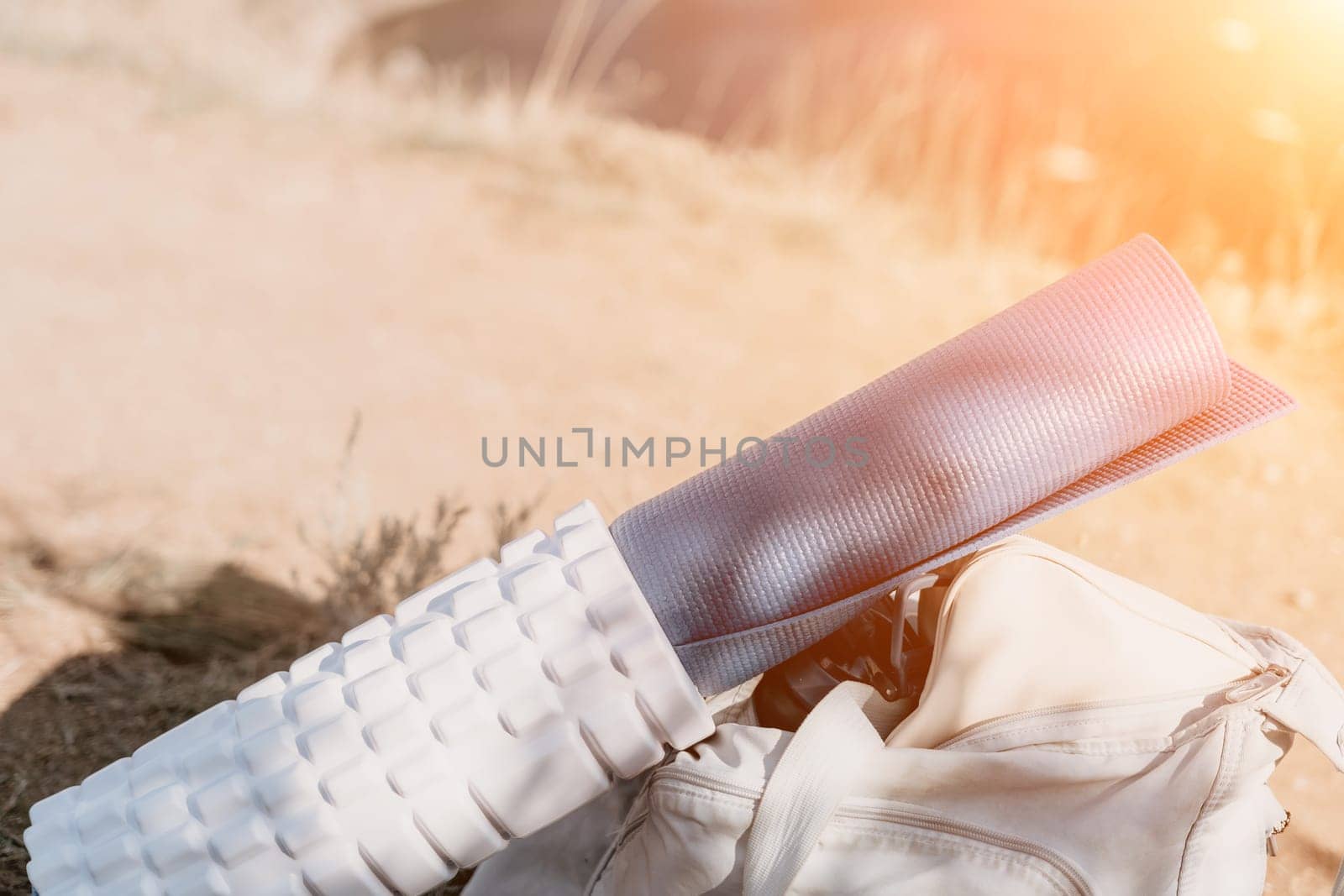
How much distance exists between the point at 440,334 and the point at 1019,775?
6.99ft

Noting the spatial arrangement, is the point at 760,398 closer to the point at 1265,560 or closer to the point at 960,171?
the point at 1265,560

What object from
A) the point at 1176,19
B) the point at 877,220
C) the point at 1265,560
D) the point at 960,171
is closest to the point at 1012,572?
the point at 1265,560

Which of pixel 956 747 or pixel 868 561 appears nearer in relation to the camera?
pixel 956 747

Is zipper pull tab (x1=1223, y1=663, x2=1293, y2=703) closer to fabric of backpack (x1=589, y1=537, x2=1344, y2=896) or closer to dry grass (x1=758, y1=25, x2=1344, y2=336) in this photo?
fabric of backpack (x1=589, y1=537, x2=1344, y2=896)

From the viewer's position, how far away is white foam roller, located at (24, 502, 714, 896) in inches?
38.2

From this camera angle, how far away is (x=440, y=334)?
2.75 meters

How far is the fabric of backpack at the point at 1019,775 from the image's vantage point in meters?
0.94

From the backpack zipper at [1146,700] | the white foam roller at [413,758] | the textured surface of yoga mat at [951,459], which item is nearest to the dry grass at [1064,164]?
the textured surface of yoga mat at [951,459]

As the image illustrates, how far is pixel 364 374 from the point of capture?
257cm

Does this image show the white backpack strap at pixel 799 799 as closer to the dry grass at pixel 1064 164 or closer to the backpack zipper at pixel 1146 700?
the backpack zipper at pixel 1146 700

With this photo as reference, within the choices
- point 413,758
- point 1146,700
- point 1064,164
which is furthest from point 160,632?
point 1064,164

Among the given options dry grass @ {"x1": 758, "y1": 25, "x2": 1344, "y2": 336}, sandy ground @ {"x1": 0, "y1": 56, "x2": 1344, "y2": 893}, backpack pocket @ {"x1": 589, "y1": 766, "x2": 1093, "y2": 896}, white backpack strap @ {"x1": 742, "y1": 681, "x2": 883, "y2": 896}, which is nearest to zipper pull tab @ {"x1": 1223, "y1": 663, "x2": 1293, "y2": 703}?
backpack pocket @ {"x1": 589, "y1": 766, "x2": 1093, "y2": 896}

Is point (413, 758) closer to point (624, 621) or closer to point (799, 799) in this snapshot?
point (624, 621)

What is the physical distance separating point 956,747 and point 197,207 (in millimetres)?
2919
